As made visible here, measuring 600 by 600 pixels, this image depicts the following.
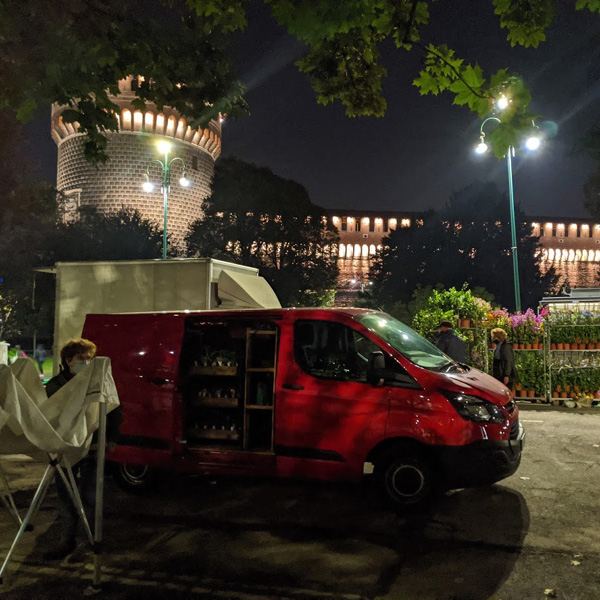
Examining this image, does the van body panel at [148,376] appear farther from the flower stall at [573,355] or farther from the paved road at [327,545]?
the flower stall at [573,355]

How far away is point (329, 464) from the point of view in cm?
552

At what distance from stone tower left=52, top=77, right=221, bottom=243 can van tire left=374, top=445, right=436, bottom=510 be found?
4984 cm

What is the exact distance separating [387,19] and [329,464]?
4.09 meters

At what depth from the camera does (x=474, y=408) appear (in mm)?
5309

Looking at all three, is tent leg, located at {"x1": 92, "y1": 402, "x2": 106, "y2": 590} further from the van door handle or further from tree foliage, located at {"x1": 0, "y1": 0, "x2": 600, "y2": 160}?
tree foliage, located at {"x1": 0, "y1": 0, "x2": 600, "y2": 160}

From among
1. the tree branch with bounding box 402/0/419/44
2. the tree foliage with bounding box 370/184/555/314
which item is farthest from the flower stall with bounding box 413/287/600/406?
the tree foliage with bounding box 370/184/555/314

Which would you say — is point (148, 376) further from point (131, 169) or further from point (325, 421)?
point (131, 169)

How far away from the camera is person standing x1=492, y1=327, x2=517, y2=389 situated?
34.5ft

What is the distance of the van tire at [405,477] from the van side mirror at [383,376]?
593 mm

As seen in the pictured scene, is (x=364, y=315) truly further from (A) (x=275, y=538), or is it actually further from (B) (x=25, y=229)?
(B) (x=25, y=229)

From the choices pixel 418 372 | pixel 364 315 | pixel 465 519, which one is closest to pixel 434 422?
pixel 418 372

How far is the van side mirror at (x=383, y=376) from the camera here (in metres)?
5.36

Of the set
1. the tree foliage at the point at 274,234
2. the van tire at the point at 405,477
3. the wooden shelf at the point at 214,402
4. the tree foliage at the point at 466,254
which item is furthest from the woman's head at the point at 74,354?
the tree foliage at the point at 466,254

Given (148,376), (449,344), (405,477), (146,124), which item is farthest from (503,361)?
(146,124)
